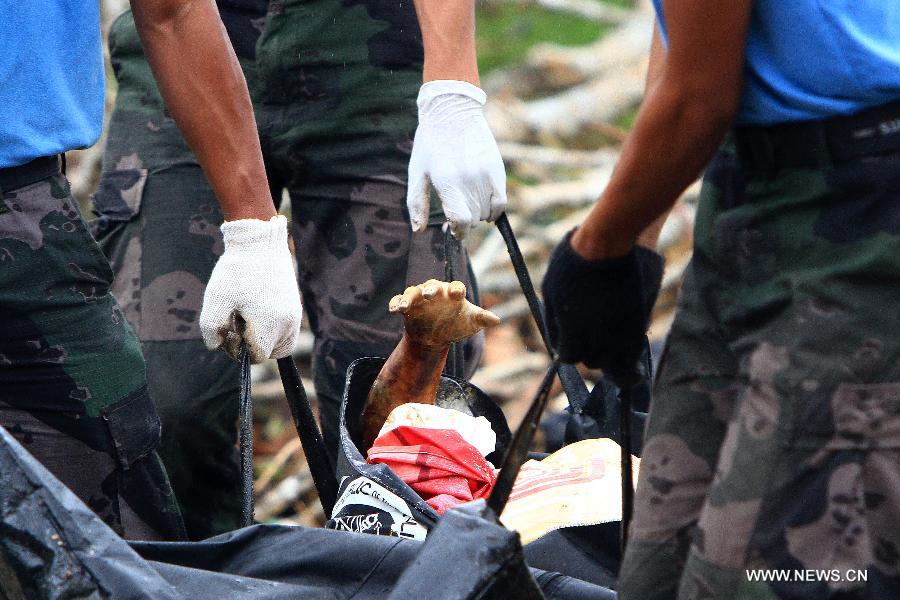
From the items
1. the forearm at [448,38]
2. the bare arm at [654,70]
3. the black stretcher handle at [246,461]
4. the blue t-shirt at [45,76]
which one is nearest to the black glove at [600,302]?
the bare arm at [654,70]

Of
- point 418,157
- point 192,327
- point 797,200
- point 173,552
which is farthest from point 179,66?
point 797,200

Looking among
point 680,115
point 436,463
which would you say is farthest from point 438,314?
point 680,115

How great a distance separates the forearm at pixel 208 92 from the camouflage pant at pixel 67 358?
367 millimetres

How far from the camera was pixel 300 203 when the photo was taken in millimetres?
3461

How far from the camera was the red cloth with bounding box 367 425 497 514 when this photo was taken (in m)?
2.66

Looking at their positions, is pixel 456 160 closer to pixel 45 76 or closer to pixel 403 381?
pixel 403 381

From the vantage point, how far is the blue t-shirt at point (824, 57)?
1672 mm

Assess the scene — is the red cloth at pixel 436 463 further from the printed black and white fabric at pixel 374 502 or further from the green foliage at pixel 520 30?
the green foliage at pixel 520 30

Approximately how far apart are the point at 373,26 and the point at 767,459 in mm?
2064

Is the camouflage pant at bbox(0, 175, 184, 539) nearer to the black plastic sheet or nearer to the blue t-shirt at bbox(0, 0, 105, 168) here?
the blue t-shirt at bbox(0, 0, 105, 168)

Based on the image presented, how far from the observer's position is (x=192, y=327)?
329 centimetres

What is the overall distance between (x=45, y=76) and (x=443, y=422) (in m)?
1.17

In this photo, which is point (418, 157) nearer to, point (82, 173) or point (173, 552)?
point (173, 552)

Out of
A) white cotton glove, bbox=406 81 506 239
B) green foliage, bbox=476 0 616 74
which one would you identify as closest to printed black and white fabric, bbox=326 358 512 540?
white cotton glove, bbox=406 81 506 239
